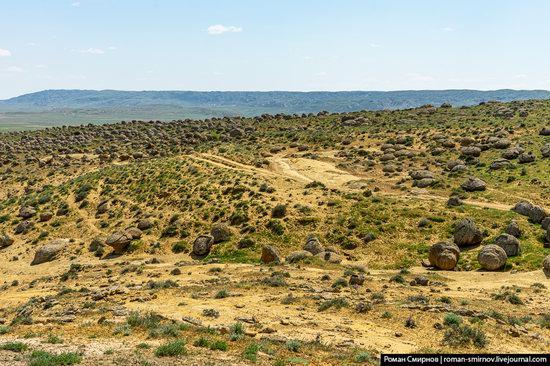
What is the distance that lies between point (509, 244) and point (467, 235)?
11.9ft

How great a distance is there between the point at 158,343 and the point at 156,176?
51.5 m

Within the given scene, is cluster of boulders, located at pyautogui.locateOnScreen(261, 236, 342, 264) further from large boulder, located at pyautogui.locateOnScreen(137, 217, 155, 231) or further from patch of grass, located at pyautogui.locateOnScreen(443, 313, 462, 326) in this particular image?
large boulder, located at pyautogui.locateOnScreen(137, 217, 155, 231)

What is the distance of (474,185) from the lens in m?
57.6

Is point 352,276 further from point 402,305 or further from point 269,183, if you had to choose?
point 269,183

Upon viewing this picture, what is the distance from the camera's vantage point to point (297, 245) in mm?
45000

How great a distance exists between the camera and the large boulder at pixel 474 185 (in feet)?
188

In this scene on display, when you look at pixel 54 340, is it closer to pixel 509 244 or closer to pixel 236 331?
pixel 236 331

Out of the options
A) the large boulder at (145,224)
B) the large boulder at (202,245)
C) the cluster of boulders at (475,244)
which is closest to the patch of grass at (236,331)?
the cluster of boulders at (475,244)

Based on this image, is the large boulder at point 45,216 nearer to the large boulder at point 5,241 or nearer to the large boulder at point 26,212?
the large boulder at point 26,212

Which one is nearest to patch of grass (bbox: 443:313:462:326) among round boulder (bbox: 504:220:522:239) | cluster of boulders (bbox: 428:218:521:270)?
cluster of boulders (bbox: 428:218:521:270)

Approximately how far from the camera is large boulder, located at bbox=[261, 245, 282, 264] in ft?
133

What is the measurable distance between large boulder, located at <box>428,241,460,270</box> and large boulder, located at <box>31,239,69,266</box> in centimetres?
3823

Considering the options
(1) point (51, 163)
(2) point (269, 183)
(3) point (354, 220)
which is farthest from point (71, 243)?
(1) point (51, 163)

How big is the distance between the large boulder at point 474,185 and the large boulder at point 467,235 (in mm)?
16433
